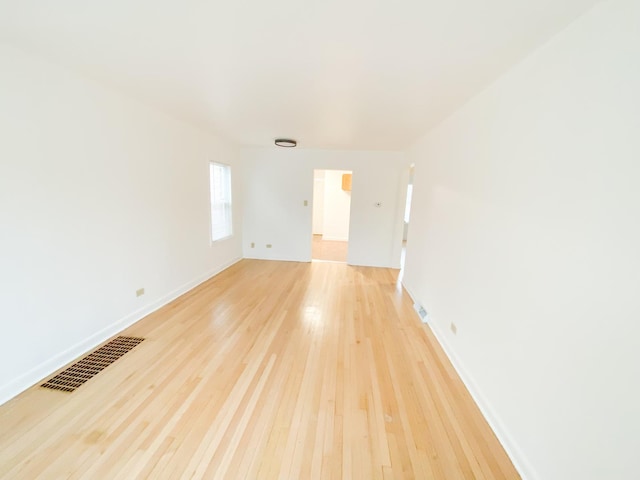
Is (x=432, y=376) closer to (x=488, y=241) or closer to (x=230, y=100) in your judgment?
(x=488, y=241)

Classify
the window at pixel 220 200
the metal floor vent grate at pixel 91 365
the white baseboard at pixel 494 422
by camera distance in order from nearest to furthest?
1. the white baseboard at pixel 494 422
2. the metal floor vent grate at pixel 91 365
3. the window at pixel 220 200

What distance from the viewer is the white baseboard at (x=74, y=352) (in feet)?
5.87

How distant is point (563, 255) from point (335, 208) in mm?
7206

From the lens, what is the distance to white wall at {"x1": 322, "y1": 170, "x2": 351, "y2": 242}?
8258mm

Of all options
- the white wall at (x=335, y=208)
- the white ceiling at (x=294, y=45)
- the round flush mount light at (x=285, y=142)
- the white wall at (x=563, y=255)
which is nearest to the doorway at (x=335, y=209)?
the white wall at (x=335, y=208)

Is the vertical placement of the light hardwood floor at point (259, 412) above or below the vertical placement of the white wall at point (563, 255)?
below

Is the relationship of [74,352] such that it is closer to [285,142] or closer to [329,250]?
[285,142]

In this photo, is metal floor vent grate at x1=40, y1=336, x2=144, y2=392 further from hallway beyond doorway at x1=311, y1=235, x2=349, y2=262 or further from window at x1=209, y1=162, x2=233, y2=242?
hallway beyond doorway at x1=311, y1=235, x2=349, y2=262

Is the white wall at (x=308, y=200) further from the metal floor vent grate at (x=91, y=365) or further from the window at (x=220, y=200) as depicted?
the metal floor vent grate at (x=91, y=365)

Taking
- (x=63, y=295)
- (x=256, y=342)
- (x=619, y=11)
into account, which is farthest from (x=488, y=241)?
(x=63, y=295)

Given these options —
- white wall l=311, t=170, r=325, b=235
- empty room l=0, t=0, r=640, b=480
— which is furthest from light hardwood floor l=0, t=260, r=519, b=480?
white wall l=311, t=170, r=325, b=235

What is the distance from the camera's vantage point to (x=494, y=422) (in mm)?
1685

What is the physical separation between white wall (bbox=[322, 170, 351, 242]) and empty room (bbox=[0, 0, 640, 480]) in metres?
4.92

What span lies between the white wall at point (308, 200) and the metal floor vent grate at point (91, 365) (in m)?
3.44
